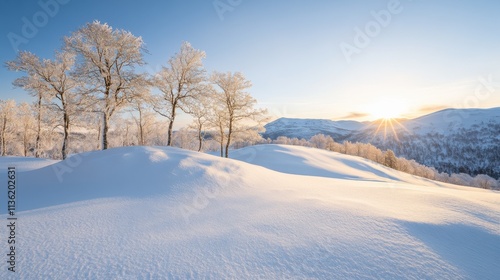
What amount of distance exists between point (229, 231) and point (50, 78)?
2145 cm

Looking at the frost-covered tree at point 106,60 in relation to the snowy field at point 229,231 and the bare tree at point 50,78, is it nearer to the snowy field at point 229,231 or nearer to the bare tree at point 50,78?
the bare tree at point 50,78

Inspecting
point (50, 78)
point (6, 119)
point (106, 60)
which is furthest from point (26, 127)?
point (106, 60)

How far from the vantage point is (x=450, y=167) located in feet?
427

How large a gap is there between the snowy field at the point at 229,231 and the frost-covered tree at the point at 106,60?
823 cm

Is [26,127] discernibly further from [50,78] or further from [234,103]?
[234,103]

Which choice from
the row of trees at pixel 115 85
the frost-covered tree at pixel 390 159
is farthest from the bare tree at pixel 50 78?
the frost-covered tree at pixel 390 159

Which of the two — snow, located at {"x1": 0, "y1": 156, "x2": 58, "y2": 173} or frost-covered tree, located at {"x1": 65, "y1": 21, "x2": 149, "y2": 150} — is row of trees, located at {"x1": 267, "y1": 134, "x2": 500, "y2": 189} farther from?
snow, located at {"x1": 0, "y1": 156, "x2": 58, "y2": 173}

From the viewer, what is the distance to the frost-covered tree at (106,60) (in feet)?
40.7

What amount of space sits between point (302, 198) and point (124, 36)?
560 inches

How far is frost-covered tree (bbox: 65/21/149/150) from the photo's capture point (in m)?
12.4

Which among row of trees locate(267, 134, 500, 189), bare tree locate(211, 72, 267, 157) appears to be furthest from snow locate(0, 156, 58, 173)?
row of trees locate(267, 134, 500, 189)

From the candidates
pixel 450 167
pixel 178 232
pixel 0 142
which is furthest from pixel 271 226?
pixel 450 167

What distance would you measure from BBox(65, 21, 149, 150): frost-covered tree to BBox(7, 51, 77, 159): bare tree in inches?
161

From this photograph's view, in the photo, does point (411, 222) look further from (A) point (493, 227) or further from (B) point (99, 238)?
(B) point (99, 238)
